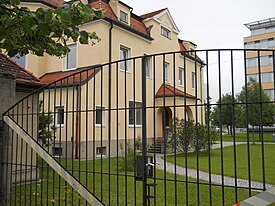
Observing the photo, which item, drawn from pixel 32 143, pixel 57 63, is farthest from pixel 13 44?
pixel 57 63

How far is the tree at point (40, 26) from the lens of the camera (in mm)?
3535

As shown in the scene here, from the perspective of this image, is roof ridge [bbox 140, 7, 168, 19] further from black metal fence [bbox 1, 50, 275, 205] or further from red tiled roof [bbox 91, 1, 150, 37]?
black metal fence [bbox 1, 50, 275, 205]

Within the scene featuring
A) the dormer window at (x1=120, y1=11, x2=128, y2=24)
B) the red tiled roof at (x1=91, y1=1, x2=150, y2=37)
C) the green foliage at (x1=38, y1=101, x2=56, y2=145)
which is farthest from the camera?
the dormer window at (x1=120, y1=11, x2=128, y2=24)

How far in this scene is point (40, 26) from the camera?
368 centimetres

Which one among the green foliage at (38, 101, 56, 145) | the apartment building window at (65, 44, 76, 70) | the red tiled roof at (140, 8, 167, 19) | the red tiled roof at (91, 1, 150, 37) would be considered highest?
the red tiled roof at (140, 8, 167, 19)

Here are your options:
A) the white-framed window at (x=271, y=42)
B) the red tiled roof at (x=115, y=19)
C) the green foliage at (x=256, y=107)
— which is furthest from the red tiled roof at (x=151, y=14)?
the white-framed window at (x=271, y=42)

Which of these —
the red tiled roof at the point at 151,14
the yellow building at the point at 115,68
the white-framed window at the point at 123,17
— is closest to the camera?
the yellow building at the point at 115,68

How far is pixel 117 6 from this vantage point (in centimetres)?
1788

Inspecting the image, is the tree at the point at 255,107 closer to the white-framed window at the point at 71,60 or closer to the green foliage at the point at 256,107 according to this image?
the green foliage at the point at 256,107

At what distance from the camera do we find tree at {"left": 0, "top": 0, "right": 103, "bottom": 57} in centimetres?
354

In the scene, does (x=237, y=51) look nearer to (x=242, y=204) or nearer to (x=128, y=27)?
(x=242, y=204)

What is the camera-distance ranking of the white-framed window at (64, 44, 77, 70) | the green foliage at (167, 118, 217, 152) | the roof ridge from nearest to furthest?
the green foliage at (167, 118, 217, 152) → the white-framed window at (64, 44, 77, 70) → the roof ridge

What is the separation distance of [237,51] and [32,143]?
3673 mm

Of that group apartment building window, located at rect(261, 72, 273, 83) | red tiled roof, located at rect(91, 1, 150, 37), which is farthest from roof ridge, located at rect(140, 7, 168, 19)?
apartment building window, located at rect(261, 72, 273, 83)
